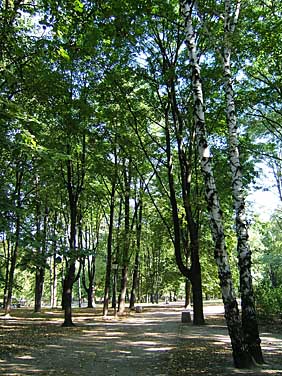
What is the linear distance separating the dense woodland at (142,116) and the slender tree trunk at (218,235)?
0.02 metres

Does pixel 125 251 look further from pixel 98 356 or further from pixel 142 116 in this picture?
pixel 98 356

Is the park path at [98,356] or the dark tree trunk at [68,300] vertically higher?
the dark tree trunk at [68,300]

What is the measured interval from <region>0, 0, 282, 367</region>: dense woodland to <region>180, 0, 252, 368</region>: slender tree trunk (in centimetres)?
2

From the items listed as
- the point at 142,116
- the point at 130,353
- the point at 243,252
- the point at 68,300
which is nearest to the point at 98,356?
the point at 130,353

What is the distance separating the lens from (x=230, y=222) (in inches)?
937

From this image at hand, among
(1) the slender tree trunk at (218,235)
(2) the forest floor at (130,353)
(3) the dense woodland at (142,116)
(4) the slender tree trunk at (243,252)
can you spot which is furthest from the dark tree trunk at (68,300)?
(1) the slender tree trunk at (218,235)

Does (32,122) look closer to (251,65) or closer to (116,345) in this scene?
(116,345)

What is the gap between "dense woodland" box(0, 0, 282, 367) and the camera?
763 cm

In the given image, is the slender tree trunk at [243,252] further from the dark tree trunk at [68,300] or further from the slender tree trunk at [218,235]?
the dark tree trunk at [68,300]

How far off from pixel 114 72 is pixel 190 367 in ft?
37.3

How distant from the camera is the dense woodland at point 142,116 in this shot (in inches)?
300

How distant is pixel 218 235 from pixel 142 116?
11595 millimetres

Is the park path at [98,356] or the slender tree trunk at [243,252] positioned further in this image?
the slender tree trunk at [243,252]

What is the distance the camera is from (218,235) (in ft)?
25.3
